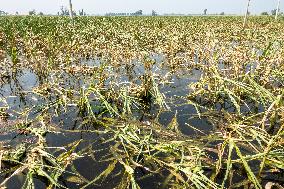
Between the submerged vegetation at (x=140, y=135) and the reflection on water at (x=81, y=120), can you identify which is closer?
the submerged vegetation at (x=140, y=135)

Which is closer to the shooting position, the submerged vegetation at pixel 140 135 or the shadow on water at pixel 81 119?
the submerged vegetation at pixel 140 135

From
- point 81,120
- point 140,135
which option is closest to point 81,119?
point 81,120

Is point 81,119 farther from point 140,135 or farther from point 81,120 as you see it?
point 140,135

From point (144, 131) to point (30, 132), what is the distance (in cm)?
144

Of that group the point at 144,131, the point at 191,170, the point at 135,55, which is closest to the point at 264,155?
the point at 191,170

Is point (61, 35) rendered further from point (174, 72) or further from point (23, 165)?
point (23, 165)

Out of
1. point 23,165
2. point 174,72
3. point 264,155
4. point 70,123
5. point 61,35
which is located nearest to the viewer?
point 264,155

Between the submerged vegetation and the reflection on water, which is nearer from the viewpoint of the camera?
the submerged vegetation

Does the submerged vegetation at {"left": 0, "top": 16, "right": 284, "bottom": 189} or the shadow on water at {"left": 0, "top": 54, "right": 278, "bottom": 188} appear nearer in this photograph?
the submerged vegetation at {"left": 0, "top": 16, "right": 284, "bottom": 189}

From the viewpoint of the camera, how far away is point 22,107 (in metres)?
5.34

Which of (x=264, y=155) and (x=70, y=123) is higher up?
(x=264, y=155)

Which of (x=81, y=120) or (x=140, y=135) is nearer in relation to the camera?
(x=140, y=135)

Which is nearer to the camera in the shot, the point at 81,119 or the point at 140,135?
the point at 140,135

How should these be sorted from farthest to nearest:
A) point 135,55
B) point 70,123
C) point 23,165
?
point 135,55
point 70,123
point 23,165
